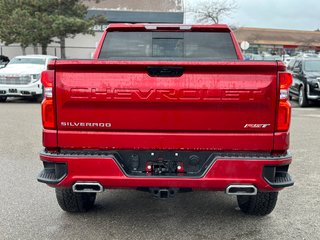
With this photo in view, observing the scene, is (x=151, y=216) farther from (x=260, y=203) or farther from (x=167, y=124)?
(x=167, y=124)

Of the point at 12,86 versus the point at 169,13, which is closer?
the point at 12,86

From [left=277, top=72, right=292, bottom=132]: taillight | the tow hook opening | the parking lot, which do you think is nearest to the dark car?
the parking lot

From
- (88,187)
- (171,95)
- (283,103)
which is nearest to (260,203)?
(283,103)

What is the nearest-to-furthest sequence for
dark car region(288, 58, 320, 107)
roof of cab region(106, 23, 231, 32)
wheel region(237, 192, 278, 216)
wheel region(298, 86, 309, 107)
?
wheel region(237, 192, 278, 216), roof of cab region(106, 23, 231, 32), dark car region(288, 58, 320, 107), wheel region(298, 86, 309, 107)

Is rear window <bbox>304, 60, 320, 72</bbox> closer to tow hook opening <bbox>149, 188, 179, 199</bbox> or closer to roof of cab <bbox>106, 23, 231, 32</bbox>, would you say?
roof of cab <bbox>106, 23, 231, 32</bbox>

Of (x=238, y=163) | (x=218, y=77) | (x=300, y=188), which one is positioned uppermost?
(x=218, y=77)

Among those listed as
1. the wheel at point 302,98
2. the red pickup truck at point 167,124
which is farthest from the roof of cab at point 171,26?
→ the wheel at point 302,98

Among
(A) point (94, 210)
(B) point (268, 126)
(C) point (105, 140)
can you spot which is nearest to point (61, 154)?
(C) point (105, 140)

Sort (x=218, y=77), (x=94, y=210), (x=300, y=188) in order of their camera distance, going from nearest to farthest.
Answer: (x=218, y=77)
(x=94, y=210)
(x=300, y=188)

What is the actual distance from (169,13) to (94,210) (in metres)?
32.8

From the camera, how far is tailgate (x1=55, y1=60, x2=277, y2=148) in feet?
11.3

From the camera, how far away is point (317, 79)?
47.4 feet

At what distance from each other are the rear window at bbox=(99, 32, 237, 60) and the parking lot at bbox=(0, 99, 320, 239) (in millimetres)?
1738

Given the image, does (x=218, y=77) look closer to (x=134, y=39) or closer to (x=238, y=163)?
(x=238, y=163)
